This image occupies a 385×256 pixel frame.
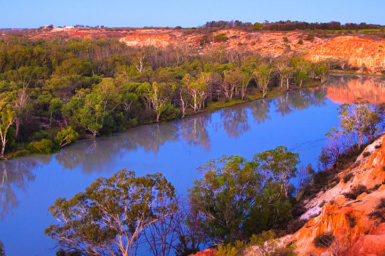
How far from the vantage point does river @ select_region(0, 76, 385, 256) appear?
19.0m

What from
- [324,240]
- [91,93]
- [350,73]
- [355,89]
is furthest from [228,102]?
[350,73]

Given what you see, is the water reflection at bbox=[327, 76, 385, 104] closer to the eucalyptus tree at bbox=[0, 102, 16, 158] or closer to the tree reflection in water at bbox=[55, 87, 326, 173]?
the tree reflection in water at bbox=[55, 87, 326, 173]

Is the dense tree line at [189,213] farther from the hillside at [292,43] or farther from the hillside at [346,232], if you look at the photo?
the hillside at [292,43]

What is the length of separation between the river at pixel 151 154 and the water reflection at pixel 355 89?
12.1 ft

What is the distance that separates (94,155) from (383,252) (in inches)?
926

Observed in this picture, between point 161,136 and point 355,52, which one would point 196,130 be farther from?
point 355,52

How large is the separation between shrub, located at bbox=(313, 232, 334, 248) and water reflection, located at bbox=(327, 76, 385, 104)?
1506 inches

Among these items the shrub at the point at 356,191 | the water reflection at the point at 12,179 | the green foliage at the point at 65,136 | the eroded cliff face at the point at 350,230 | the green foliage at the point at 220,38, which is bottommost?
the water reflection at the point at 12,179

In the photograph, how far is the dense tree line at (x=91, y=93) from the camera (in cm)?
2948

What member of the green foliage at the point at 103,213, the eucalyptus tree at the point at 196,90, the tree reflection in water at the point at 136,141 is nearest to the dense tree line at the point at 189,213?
the green foliage at the point at 103,213

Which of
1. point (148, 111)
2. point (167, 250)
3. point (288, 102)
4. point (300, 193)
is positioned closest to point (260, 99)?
point (288, 102)

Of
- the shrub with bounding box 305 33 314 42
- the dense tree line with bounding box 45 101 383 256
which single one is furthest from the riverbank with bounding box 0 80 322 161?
the shrub with bounding box 305 33 314 42

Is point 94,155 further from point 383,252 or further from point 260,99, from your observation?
point 260,99

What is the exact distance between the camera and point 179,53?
68938mm
